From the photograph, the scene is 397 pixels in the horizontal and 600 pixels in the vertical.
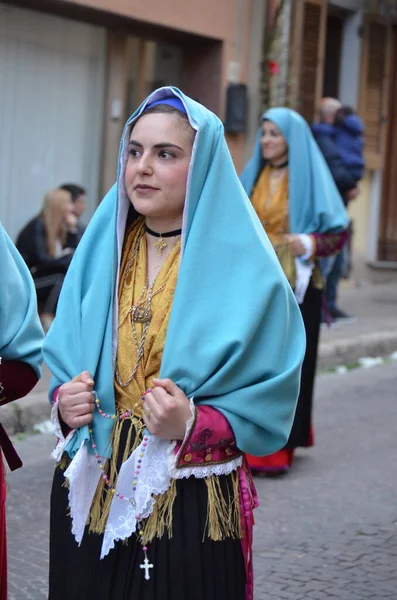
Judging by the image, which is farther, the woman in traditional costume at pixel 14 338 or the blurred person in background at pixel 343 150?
the blurred person in background at pixel 343 150

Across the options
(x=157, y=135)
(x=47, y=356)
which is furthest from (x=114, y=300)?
(x=157, y=135)

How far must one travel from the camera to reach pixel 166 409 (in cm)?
283

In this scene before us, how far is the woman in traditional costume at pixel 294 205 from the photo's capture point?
255 inches

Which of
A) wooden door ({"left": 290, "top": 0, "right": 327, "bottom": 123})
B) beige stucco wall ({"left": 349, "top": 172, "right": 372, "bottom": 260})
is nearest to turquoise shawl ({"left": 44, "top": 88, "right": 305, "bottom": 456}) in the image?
wooden door ({"left": 290, "top": 0, "right": 327, "bottom": 123})

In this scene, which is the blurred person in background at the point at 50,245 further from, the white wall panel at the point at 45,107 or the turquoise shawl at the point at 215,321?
the turquoise shawl at the point at 215,321

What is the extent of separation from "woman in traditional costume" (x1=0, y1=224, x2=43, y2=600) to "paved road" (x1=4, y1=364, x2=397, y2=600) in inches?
58.5

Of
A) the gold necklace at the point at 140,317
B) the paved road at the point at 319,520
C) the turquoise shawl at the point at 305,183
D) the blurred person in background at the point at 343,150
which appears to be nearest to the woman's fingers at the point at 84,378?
the gold necklace at the point at 140,317

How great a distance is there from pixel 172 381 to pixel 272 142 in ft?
12.7

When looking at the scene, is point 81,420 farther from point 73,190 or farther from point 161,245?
point 73,190

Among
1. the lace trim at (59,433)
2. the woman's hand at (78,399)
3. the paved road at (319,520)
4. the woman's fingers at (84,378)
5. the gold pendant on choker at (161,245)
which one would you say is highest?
the gold pendant on choker at (161,245)

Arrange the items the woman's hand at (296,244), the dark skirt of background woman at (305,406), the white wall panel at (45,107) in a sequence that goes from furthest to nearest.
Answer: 1. the white wall panel at (45,107)
2. the dark skirt of background woman at (305,406)
3. the woman's hand at (296,244)

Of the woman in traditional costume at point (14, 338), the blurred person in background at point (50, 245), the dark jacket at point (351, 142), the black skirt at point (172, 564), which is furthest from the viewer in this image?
the dark jacket at point (351, 142)

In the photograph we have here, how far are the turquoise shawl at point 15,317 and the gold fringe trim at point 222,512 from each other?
71cm

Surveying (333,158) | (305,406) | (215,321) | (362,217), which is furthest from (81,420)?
(362,217)
